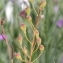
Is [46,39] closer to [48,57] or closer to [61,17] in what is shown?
[48,57]

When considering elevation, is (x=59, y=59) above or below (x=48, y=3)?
below

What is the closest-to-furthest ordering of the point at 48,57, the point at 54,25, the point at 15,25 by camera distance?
the point at 48,57 → the point at 54,25 → the point at 15,25

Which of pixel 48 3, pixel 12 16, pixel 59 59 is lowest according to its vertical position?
pixel 59 59

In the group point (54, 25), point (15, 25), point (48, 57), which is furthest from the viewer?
point (15, 25)

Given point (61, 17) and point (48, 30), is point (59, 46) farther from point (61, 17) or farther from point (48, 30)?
point (61, 17)

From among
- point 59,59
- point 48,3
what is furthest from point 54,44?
point 48,3

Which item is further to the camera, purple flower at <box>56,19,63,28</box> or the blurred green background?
purple flower at <box>56,19,63,28</box>

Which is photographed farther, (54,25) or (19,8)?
(19,8)

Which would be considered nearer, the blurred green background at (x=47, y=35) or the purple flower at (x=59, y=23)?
the blurred green background at (x=47, y=35)

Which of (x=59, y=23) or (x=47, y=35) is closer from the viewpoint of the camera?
(x=47, y=35)

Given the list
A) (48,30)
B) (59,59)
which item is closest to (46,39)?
(48,30)
